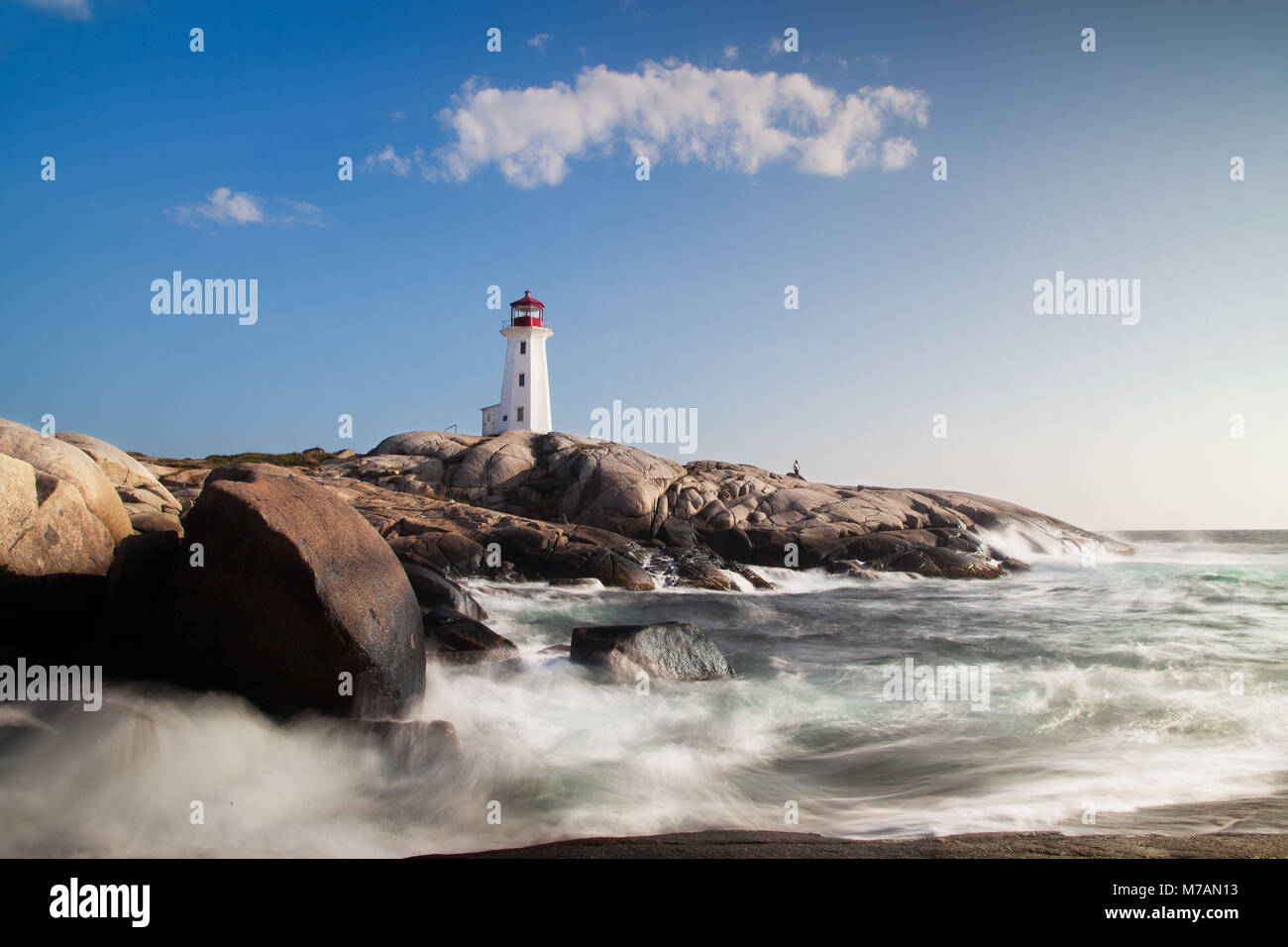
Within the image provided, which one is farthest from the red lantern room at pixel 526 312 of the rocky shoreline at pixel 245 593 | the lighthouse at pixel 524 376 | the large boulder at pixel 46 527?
the large boulder at pixel 46 527

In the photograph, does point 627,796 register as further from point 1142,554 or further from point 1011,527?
point 1142,554

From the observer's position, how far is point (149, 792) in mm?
5363

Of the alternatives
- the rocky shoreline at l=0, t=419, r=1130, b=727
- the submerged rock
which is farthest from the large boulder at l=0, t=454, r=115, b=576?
the submerged rock

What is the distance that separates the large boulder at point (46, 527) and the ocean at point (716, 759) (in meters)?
2.27

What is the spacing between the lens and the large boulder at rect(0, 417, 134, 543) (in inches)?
329

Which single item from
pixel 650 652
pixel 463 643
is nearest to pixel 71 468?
pixel 463 643

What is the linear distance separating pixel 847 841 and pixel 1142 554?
1712 inches

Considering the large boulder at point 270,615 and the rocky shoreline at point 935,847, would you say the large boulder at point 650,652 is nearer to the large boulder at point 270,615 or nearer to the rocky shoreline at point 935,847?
the large boulder at point 270,615

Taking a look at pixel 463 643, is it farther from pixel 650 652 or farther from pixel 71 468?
pixel 71 468

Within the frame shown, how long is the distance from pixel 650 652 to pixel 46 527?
7542 millimetres

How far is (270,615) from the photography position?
656 centimetres

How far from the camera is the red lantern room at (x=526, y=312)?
4584cm

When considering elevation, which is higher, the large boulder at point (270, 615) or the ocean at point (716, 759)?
the large boulder at point (270, 615)
